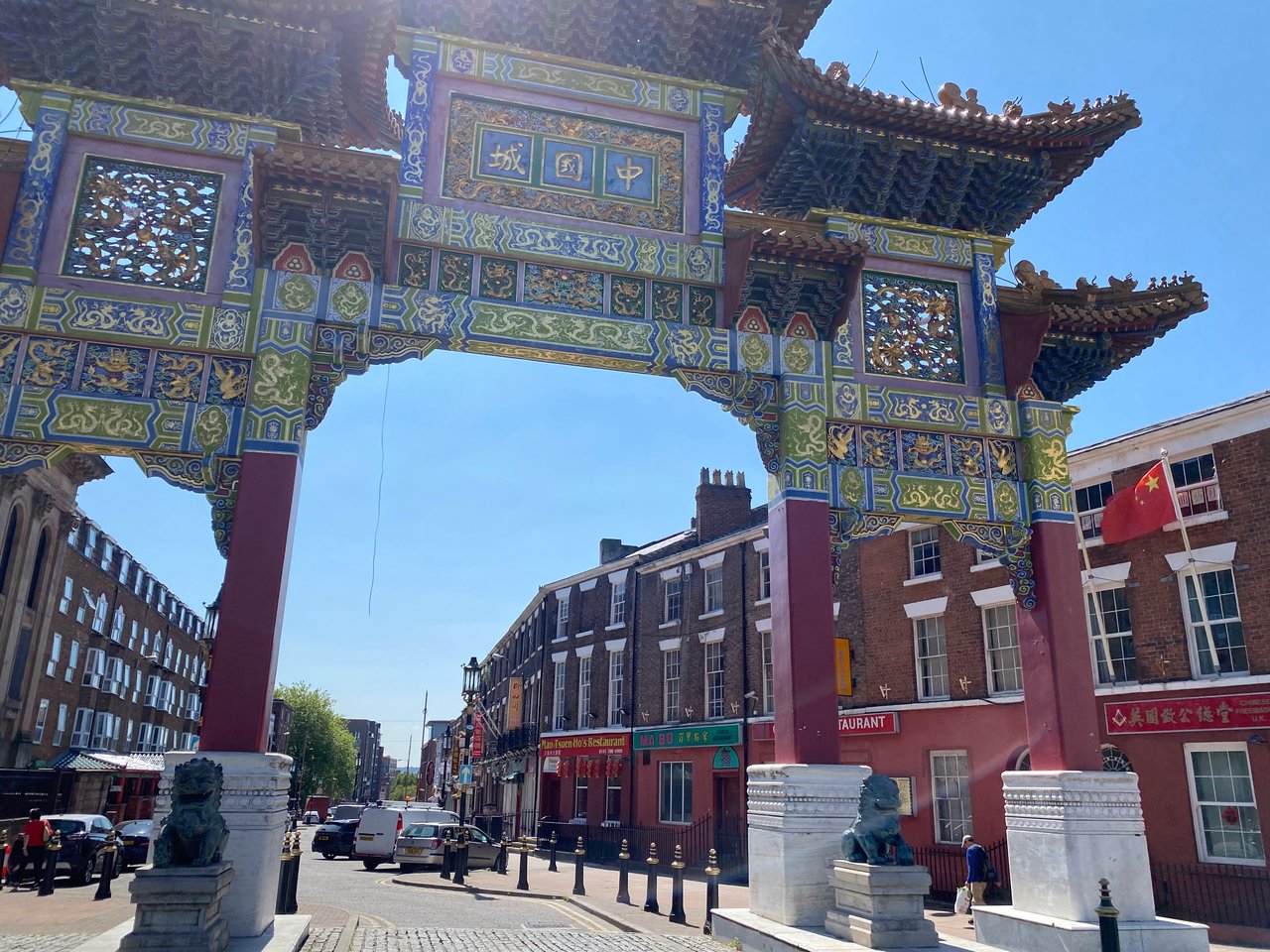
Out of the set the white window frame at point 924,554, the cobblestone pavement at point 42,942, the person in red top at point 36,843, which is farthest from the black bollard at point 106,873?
the white window frame at point 924,554

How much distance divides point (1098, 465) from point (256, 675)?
18261 millimetres

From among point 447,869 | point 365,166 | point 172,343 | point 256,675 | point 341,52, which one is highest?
point 341,52

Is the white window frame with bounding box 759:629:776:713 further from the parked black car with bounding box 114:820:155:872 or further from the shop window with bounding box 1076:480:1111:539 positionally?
the parked black car with bounding box 114:820:155:872

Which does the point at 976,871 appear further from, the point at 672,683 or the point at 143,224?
the point at 143,224

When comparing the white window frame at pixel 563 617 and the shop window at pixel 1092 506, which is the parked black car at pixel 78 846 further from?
the shop window at pixel 1092 506

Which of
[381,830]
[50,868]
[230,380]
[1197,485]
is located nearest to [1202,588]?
[1197,485]

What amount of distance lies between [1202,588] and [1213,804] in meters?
4.08

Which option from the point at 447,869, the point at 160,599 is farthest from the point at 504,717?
the point at 447,869

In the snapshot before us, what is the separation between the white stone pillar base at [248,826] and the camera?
8656 mm

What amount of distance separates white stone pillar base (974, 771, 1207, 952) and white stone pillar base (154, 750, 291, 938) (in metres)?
7.96

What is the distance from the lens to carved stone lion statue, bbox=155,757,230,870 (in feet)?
25.8

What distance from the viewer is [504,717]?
164 ft

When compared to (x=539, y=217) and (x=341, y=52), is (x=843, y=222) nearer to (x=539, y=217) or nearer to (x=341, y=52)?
(x=539, y=217)

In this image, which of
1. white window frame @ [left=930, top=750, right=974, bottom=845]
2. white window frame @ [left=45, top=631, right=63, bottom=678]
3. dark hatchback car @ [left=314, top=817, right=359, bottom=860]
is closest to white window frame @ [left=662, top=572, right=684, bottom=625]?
white window frame @ [left=930, top=750, right=974, bottom=845]
